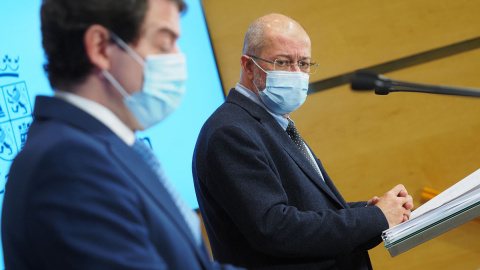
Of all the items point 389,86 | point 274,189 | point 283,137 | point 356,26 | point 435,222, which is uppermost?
point 356,26

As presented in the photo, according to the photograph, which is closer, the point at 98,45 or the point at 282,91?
the point at 98,45

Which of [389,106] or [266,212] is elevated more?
[389,106]

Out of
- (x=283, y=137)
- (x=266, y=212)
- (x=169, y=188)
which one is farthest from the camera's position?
(x=283, y=137)

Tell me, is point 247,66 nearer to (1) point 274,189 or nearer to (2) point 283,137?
(2) point 283,137

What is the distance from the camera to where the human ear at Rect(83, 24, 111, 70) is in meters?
0.91

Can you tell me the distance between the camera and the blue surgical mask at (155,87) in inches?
37.5

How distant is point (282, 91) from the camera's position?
6.22 ft

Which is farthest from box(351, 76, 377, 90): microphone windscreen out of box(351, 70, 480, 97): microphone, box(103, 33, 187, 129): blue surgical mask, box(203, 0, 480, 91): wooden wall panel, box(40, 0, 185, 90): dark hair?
box(203, 0, 480, 91): wooden wall panel

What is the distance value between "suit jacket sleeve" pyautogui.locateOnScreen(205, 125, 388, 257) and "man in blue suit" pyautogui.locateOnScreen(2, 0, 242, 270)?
54cm

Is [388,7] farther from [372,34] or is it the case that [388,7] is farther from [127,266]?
[127,266]

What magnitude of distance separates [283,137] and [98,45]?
0.98 metres

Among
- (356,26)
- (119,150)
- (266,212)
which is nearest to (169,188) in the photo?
(119,150)

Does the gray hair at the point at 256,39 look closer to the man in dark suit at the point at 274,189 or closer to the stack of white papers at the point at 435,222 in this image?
the man in dark suit at the point at 274,189

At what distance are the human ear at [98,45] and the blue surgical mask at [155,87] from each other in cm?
1
